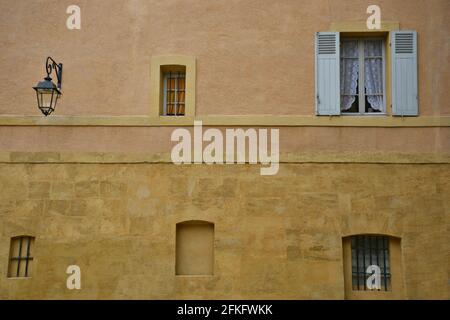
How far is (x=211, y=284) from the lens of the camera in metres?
10.0

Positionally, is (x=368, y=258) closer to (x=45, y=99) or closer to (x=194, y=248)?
(x=194, y=248)

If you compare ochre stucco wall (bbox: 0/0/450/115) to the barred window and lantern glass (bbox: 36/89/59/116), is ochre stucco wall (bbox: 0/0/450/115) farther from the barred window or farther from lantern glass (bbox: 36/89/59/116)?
lantern glass (bbox: 36/89/59/116)

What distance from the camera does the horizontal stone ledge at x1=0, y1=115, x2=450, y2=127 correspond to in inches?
406

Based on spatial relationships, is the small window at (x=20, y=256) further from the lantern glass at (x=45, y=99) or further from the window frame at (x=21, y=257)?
the lantern glass at (x=45, y=99)

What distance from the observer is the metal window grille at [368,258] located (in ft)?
33.2

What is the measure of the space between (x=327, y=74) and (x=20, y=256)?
5899 millimetres

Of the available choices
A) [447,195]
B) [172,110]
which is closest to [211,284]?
[172,110]

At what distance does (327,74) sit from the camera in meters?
10.5

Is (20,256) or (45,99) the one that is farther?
(20,256)

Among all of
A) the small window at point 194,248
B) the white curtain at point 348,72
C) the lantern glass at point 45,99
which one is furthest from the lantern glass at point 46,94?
the white curtain at point 348,72

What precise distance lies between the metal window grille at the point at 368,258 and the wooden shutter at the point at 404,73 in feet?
6.93

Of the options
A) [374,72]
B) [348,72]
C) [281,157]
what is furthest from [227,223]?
[374,72]

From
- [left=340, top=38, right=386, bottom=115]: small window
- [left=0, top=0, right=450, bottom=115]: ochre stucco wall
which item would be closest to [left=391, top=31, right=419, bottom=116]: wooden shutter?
[left=0, top=0, right=450, bottom=115]: ochre stucco wall

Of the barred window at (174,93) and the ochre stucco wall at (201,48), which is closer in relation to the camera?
the ochre stucco wall at (201,48)
